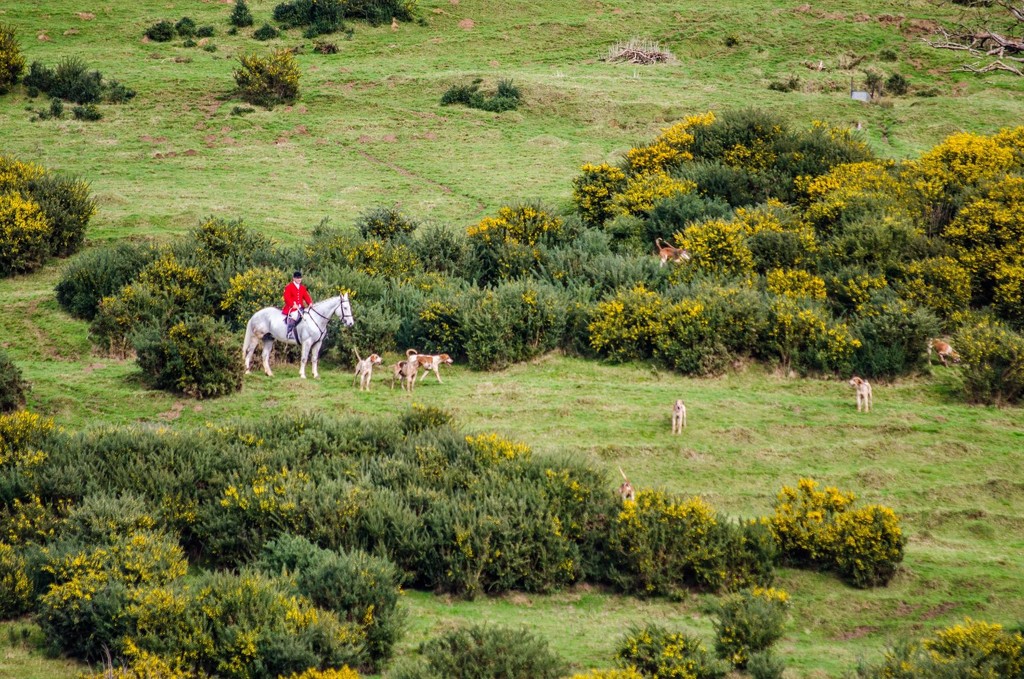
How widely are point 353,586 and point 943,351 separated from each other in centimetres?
1982

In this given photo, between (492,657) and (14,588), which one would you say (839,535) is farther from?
(14,588)

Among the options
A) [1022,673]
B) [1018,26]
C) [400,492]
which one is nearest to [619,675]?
[1022,673]

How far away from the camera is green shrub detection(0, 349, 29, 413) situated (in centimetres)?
2797

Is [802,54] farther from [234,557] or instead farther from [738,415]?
[234,557]

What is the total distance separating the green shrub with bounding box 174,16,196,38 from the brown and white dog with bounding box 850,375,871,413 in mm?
46341

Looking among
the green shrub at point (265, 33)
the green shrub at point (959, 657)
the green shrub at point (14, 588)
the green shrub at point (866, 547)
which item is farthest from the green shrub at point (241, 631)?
the green shrub at point (265, 33)

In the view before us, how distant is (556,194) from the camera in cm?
4594

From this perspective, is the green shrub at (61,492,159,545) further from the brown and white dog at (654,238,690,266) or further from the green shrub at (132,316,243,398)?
the brown and white dog at (654,238,690,266)

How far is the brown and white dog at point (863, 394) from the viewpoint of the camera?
30016 mm

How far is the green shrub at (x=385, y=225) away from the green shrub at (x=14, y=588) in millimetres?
20674

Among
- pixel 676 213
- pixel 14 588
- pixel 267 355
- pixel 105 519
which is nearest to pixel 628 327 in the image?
pixel 676 213

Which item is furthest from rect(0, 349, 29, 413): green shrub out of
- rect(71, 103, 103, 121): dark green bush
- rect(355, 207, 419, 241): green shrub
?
rect(71, 103, 103, 121): dark green bush

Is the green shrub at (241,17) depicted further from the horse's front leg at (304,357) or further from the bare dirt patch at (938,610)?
the bare dirt patch at (938,610)

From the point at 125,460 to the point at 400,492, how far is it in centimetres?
560
